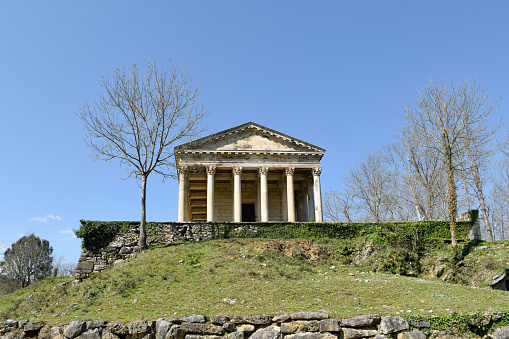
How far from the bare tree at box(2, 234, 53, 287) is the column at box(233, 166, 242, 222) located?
995 inches

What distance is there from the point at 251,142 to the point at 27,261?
29.3m

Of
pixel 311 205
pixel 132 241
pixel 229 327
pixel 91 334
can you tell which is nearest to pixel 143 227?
pixel 132 241

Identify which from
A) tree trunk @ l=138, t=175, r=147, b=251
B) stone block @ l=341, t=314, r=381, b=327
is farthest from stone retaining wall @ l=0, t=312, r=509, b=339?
tree trunk @ l=138, t=175, r=147, b=251

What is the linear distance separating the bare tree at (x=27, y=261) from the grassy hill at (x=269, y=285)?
2178cm

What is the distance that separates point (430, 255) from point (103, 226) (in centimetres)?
1929

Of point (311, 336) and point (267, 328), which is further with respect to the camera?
point (267, 328)

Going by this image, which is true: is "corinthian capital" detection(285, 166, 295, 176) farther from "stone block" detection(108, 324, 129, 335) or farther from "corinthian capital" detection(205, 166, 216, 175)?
"stone block" detection(108, 324, 129, 335)

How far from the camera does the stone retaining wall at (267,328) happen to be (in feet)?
41.7

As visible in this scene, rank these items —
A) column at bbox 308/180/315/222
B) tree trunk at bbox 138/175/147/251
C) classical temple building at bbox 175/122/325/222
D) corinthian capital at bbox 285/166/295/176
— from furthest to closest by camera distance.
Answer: column at bbox 308/180/315/222, corinthian capital at bbox 285/166/295/176, classical temple building at bbox 175/122/325/222, tree trunk at bbox 138/175/147/251

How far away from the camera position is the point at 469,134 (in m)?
31.2

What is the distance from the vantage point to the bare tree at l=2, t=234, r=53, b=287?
4506 centimetres

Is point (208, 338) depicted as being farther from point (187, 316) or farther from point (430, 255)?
point (430, 255)

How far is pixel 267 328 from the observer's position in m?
13.0

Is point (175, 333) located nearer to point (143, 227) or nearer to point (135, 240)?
point (143, 227)
